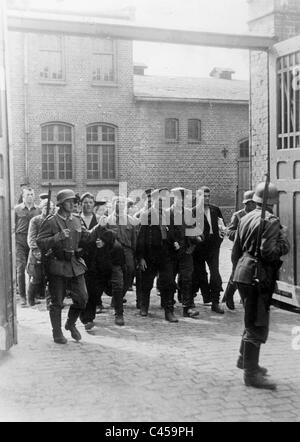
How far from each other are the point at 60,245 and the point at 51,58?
18.3 meters

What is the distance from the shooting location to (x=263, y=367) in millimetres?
6125

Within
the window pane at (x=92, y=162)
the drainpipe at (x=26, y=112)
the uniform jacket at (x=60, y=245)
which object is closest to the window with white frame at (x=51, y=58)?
the drainpipe at (x=26, y=112)

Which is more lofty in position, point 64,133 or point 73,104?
point 73,104

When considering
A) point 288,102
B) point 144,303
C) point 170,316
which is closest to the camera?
point 170,316

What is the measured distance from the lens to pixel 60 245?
7293mm

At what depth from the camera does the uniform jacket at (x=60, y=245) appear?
23.9 feet

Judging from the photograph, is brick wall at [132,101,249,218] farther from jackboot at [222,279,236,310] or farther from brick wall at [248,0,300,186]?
jackboot at [222,279,236,310]

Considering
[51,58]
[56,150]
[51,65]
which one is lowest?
[56,150]

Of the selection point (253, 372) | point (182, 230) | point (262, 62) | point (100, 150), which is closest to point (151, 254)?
point (182, 230)

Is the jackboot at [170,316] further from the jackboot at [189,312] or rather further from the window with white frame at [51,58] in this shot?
the window with white frame at [51,58]

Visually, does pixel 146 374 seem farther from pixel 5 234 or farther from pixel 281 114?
Answer: pixel 281 114

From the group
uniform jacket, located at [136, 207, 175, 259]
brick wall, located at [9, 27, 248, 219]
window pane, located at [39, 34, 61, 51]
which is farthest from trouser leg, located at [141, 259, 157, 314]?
window pane, located at [39, 34, 61, 51]

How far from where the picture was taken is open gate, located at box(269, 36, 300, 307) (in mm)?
8914
